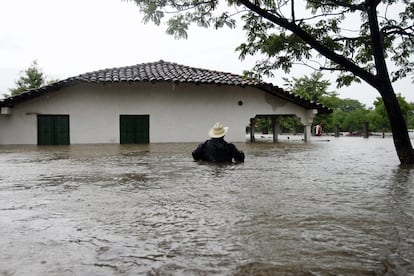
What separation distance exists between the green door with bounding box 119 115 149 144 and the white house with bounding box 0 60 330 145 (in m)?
0.05

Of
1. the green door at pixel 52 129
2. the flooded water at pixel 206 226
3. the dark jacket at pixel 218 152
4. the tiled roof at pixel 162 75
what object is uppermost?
the tiled roof at pixel 162 75

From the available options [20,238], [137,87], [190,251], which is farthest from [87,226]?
[137,87]

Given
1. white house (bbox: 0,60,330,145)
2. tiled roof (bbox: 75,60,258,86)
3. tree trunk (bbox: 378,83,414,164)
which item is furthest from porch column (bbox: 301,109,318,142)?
tree trunk (bbox: 378,83,414,164)

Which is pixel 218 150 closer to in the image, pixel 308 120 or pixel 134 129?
pixel 134 129

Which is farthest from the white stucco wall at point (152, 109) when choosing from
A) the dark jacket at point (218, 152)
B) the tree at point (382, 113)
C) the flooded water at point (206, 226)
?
the tree at point (382, 113)

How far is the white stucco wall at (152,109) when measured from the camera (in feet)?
53.7

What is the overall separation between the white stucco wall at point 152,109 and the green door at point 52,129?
0.72 feet

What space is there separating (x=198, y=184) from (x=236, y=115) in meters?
12.9

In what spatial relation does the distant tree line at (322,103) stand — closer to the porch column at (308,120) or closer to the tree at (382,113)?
the tree at (382,113)

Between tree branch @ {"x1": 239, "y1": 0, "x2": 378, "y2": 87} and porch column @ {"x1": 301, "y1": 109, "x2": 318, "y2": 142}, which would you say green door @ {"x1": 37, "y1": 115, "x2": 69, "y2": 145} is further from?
tree branch @ {"x1": 239, "y1": 0, "x2": 378, "y2": 87}

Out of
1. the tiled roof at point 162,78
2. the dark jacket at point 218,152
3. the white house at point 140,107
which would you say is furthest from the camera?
the white house at point 140,107

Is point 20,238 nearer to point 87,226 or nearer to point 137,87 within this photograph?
point 87,226

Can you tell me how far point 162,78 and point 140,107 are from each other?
6.56 ft

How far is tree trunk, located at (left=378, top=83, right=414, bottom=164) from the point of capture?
24.8 ft
